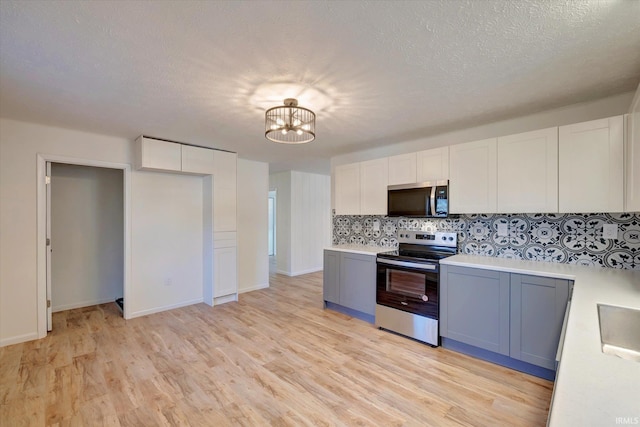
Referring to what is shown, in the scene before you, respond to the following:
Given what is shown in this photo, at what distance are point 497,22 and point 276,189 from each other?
5.51 m

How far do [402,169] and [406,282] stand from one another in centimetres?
133

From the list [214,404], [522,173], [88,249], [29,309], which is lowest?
[214,404]

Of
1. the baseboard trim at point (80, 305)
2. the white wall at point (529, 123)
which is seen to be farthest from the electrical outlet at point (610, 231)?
the baseboard trim at point (80, 305)

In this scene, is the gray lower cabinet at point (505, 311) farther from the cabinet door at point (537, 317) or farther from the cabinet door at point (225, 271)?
the cabinet door at point (225, 271)

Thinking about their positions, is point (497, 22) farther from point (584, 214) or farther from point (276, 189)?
point (276, 189)

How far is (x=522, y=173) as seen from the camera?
101 inches

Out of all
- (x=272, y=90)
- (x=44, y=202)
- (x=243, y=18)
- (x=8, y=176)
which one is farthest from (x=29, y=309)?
(x=243, y=18)

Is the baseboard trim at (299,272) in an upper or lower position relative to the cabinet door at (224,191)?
lower

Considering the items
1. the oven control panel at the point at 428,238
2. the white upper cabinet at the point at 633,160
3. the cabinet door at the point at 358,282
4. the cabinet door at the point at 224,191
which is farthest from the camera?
the cabinet door at the point at 224,191

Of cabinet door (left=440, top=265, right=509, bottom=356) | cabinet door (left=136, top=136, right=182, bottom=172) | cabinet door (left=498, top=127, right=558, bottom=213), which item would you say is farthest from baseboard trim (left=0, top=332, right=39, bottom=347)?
cabinet door (left=498, top=127, right=558, bottom=213)

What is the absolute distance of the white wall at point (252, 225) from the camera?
16.2ft

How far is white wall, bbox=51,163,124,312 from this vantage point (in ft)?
13.5

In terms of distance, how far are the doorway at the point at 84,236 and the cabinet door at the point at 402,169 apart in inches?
167

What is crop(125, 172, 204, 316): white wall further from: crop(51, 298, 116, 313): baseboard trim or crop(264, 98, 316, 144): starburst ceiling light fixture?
crop(264, 98, 316, 144): starburst ceiling light fixture
